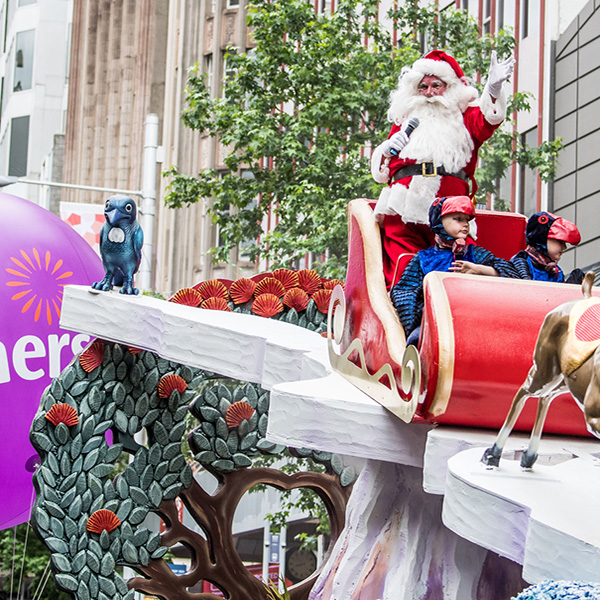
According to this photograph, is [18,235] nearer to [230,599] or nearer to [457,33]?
[230,599]

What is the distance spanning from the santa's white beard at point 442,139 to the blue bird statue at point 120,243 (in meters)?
1.74

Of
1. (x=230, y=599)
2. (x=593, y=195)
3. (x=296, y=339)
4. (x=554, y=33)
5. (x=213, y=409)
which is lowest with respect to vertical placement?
(x=230, y=599)

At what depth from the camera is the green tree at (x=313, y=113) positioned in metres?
12.1

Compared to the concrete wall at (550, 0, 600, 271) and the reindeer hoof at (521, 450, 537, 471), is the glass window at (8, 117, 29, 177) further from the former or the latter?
the reindeer hoof at (521, 450, 537, 471)

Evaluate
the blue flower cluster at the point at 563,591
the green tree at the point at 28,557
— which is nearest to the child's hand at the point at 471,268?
the blue flower cluster at the point at 563,591

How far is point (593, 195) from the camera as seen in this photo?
12.5m

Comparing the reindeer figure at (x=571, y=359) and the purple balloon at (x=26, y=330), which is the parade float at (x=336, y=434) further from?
the purple balloon at (x=26, y=330)

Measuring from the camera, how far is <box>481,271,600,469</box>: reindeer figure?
2.70m

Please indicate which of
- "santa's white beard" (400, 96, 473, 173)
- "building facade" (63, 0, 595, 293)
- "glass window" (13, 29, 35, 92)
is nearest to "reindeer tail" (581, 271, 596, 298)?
"santa's white beard" (400, 96, 473, 173)

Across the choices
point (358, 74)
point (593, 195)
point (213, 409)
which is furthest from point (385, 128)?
point (213, 409)

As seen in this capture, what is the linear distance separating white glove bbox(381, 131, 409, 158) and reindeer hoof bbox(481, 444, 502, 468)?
2185mm

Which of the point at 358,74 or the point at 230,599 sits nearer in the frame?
the point at 230,599

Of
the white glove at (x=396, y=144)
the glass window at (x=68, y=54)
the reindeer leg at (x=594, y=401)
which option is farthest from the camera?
the glass window at (x=68, y=54)

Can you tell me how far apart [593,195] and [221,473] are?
7332 millimetres
